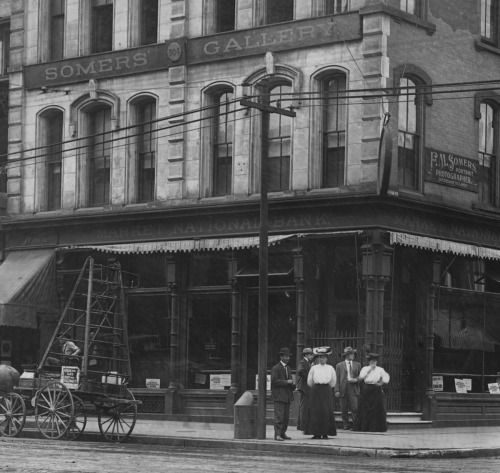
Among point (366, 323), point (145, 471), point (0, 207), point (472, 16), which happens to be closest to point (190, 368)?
point (366, 323)

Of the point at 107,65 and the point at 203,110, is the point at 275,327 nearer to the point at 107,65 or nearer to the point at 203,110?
the point at 203,110

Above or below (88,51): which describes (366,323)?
below

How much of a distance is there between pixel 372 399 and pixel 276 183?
644 centimetres

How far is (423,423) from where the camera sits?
2855 centimetres

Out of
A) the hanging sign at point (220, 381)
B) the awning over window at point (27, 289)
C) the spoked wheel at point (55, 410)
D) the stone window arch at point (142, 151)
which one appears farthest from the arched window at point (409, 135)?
the spoked wheel at point (55, 410)

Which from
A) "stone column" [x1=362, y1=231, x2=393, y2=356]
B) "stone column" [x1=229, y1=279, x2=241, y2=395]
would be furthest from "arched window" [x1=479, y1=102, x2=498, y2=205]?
"stone column" [x1=229, y1=279, x2=241, y2=395]

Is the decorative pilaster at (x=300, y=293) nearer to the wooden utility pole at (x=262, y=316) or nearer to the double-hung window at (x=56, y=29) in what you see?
the wooden utility pole at (x=262, y=316)

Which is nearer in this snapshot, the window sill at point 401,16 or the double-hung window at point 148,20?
the window sill at point 401,16

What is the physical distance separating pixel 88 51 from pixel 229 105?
487 centimetres

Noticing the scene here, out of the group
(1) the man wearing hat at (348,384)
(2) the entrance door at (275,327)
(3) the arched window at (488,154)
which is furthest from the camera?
(3) the arched window at (488,154)

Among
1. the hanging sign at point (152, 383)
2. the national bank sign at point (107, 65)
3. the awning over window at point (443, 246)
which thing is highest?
the national bank sign at point (107, 65)

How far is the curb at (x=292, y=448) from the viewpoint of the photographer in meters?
21.3

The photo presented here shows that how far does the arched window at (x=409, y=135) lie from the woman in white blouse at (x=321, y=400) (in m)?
5.88

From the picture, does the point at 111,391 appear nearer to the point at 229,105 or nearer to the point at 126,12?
the point at 229,105
